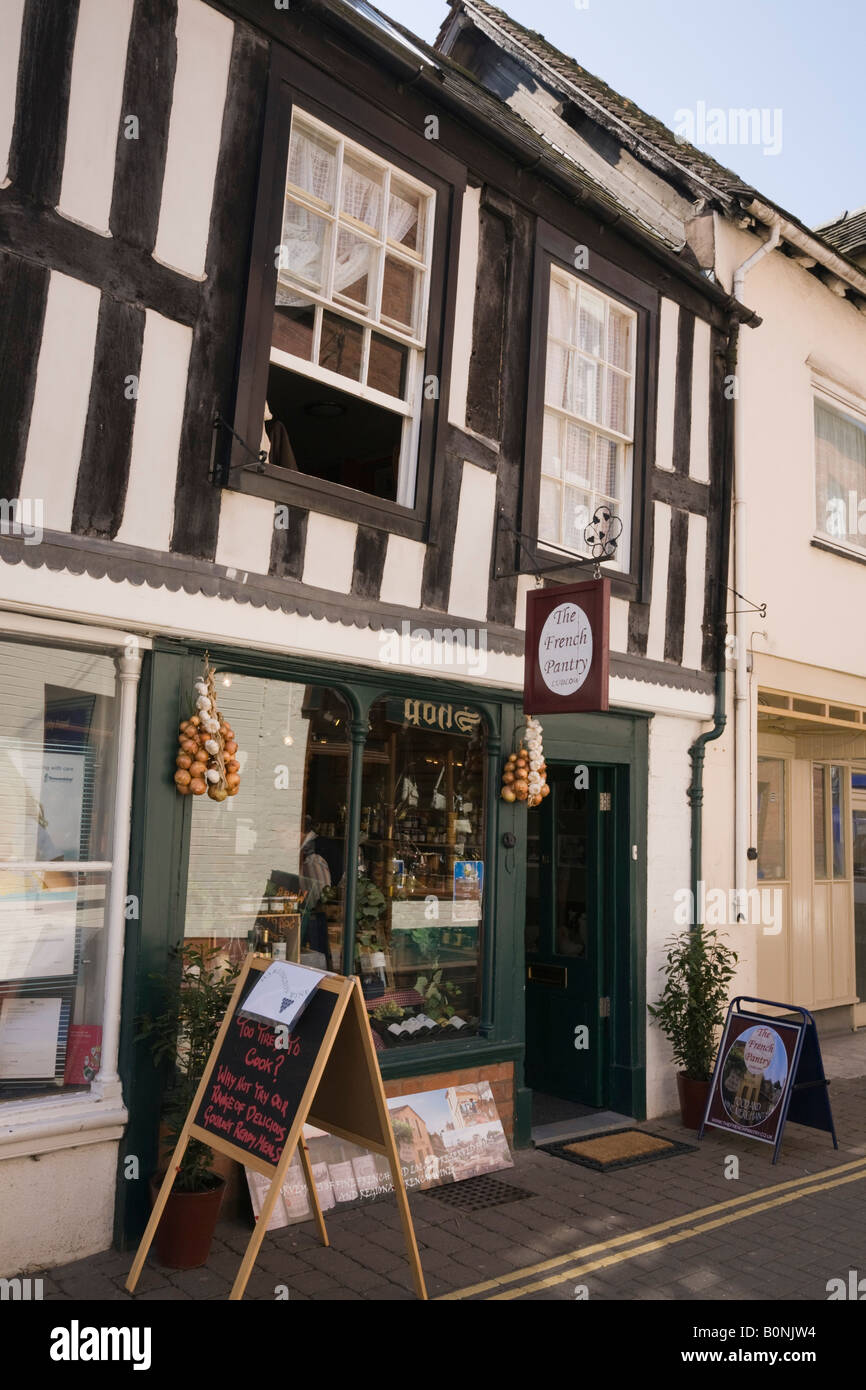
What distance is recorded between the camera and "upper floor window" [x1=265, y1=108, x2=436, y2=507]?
5680 millimetres

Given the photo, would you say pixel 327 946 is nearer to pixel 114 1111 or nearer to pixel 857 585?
pixel 114 1111

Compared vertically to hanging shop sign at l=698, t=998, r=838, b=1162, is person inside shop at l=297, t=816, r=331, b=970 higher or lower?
higher

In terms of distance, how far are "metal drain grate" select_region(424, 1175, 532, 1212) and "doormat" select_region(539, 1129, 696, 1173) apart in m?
0.69

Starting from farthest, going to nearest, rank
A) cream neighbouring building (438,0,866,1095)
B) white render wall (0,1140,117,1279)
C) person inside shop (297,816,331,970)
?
cream neighbouring building (438,0,866,1095)
person inside shop (297,816,331,970)
white render wall (0,1140,117,1279)

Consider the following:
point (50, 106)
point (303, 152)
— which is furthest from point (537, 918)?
point (50, 106)

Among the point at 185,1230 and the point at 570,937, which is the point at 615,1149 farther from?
the point at 185,1230

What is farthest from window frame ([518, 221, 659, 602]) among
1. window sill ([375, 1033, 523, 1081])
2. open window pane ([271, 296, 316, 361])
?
window sill ([375, 1033, 523, 1081])

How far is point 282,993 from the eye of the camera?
4.38m

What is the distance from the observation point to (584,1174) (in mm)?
6180

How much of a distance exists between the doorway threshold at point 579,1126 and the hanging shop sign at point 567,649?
2.84 metres

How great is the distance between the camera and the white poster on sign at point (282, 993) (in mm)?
4277

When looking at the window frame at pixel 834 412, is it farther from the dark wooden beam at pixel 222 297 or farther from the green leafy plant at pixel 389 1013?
the dark wooden beam at pixel 222 297

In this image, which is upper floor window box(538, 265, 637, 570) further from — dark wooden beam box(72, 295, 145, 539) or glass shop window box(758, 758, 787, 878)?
glass shop window box(758, 758, 787, 878)

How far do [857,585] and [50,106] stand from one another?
795cm
